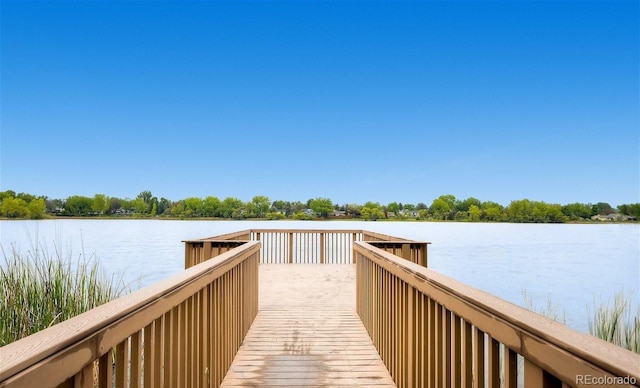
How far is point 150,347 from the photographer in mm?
1675

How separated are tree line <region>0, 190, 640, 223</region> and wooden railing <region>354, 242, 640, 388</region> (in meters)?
50.2

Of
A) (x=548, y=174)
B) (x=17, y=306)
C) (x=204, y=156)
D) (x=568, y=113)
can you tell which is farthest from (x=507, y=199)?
(x=17, y=306)

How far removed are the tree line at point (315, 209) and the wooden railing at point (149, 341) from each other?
50002 mm

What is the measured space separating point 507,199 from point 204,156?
1976 inches

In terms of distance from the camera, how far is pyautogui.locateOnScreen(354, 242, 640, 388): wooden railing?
94 centimetres

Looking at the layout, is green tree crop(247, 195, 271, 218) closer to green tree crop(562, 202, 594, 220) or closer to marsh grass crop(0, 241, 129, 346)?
green tree crop(562, 202, 594, 220)

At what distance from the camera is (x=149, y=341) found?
65.4 inches

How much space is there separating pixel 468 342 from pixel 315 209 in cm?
5319

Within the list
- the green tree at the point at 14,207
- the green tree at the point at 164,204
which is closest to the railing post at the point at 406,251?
the green tree at the point at 14,207

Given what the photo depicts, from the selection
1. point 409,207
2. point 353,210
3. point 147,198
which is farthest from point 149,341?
point 147,198

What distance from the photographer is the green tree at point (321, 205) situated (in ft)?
176

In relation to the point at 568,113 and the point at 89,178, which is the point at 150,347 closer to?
the point at 568,113

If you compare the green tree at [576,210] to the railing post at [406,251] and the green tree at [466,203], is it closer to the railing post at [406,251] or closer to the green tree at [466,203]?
the green tree at [466,203]

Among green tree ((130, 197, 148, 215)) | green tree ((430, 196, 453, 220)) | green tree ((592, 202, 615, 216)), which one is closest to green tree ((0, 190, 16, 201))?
green tree ((130, 197, 148, 215))
